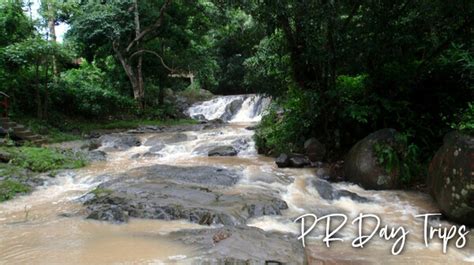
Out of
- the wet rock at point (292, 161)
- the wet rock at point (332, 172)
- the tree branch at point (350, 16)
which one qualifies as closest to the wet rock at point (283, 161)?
the wet rock at point (292, 161)

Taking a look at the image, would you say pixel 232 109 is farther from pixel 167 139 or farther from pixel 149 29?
pixel 167 139

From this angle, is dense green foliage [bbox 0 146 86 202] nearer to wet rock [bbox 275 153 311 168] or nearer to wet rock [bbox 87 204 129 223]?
wet rock [bbox 87 204 129 223]

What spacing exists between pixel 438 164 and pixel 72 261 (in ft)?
17.8

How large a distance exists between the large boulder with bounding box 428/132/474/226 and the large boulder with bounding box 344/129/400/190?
1396mm

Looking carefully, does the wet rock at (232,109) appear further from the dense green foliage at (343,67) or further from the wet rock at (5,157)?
the wet rock at (5,157)

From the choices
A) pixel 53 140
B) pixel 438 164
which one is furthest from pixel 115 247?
pixel 53 140

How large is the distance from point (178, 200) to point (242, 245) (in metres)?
2.29

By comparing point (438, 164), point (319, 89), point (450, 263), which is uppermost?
point (319, 89)

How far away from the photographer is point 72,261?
418 centimetres

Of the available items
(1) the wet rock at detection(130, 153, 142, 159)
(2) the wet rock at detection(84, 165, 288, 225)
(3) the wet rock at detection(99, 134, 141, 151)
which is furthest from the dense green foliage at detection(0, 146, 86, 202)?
(3) the wet rock at detection(99, 134, 141, 151)

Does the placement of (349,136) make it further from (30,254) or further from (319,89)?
(30,254)

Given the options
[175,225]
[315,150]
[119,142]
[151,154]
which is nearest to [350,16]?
[315,150]

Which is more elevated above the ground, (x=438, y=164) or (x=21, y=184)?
(x=438, y=164)

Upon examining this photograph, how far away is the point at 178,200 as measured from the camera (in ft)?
21.2
